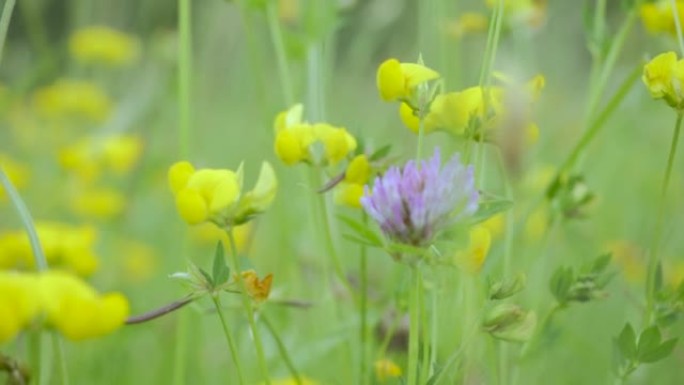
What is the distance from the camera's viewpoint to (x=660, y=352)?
0.74m

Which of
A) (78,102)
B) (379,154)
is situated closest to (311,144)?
(379,154)

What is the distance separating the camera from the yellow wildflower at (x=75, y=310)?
1.83 ft

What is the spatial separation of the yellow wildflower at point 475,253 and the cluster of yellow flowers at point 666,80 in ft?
0.51

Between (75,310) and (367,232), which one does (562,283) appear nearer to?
(367,232)

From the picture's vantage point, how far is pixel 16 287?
55 cm

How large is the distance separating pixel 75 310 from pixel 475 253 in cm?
27

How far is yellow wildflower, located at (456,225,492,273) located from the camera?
0.65 m

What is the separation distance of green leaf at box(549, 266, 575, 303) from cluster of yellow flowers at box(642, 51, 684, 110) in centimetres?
14

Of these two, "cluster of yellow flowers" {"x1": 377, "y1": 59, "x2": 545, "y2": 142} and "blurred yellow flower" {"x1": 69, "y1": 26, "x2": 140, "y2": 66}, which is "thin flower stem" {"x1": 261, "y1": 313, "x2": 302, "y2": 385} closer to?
"cluster of yellow flowers" {"x1": 377, "y1": 59, "x2": 545, "y2": 142}

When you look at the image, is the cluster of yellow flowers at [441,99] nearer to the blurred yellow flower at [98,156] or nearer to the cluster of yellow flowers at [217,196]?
the cluster of yellow flowers at [217,196]

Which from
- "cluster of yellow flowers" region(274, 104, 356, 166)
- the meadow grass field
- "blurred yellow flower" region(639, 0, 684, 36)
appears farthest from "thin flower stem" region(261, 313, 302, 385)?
"blurred yellow flower" region(639, 0, 684, 36)

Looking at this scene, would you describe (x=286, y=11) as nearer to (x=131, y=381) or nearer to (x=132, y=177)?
(x=132, y=177)

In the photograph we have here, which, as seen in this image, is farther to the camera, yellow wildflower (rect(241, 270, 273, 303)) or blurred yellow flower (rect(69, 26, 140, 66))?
blurred yellow flower (rect(69, 26, 140, 66))

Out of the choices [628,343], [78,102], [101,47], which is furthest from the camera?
[101,47]
